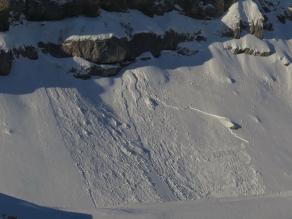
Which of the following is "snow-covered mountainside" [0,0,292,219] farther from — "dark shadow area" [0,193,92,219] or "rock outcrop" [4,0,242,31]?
"dark shadow area" [0,193,92,219]

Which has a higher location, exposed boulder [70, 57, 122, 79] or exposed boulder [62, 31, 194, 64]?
exposed boulder [62, 31, 194, 64]

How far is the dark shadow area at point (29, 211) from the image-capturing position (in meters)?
16.4

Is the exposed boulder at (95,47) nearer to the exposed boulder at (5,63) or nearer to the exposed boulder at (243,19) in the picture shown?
the exposed boulder at (5,63)

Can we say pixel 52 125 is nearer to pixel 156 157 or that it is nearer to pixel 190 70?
pixel 156 157

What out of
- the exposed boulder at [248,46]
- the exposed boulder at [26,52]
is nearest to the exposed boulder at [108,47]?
the exposed boulder at [26,52]

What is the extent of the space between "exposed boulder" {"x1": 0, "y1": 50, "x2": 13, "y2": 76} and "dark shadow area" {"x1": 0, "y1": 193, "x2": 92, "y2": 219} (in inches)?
390

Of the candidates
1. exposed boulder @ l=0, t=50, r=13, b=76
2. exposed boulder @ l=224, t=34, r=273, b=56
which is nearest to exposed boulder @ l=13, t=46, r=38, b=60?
exposed boulder @ l=0, t=50, r=13, b=76

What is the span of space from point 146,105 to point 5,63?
4.82 m

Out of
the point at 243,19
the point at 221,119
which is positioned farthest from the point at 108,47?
the point at 243,19

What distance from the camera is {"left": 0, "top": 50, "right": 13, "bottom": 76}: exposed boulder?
26688 millimetres

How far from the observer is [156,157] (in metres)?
25.5

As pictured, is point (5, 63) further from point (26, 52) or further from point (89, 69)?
point (89, 69)

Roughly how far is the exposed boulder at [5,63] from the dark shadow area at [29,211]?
990 cm

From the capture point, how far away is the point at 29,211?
17.1 m
